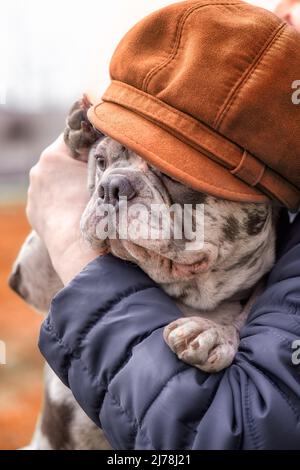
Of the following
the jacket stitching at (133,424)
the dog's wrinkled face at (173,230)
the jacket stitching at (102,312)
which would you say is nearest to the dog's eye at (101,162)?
the dog's wrinkled face at (173,230)

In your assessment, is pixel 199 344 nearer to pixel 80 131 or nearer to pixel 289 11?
pixel 80 131

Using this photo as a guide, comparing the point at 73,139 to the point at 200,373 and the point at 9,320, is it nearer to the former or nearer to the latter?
the point at 200,373

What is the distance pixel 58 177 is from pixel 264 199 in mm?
429

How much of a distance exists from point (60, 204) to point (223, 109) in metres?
0.42

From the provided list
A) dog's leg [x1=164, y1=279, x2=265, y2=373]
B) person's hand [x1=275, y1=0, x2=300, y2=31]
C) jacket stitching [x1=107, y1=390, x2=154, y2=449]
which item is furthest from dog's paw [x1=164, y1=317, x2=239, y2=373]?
person's hand [x1=275, y1=0, x2=300, y2=31]

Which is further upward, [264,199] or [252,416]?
[264,199]

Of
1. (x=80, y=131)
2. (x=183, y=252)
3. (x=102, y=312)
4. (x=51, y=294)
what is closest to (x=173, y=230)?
(x=183, y=252)

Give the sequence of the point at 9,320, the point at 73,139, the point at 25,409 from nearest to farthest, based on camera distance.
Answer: the point at 73,139 → the point at 25,409 → the point at 9,320

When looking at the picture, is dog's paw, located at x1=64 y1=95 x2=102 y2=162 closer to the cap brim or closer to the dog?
the dog

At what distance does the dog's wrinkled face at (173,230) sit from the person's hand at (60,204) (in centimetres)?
9

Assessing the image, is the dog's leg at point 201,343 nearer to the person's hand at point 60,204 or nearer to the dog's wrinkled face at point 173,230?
the dog's wrinkled face at point 173,230

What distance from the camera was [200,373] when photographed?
3.23ft

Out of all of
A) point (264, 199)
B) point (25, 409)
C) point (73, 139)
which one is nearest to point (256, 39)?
point (264, 199)

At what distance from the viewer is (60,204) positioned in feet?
4.25
